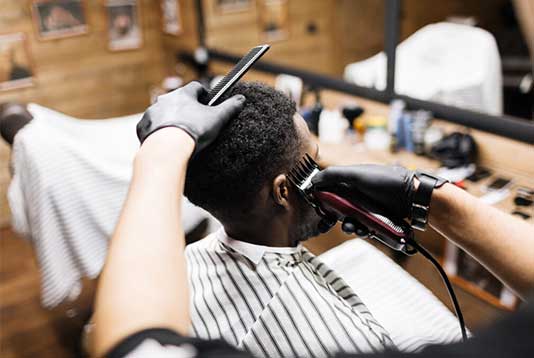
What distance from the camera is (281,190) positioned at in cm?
104

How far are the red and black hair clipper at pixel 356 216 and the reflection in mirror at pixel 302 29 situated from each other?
2.26 m

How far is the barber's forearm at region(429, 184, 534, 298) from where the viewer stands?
79 cm

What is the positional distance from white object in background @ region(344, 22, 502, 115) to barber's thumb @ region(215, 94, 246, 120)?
64.9 inches

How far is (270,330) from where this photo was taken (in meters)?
0.95

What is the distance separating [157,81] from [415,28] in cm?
211

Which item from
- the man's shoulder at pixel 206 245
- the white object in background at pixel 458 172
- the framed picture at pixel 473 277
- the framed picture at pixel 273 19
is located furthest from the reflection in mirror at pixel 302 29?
the man's shoulder at pixel 206 245

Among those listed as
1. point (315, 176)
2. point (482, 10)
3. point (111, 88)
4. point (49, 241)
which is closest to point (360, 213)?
point (315, 176)

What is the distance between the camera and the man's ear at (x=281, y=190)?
3.39 ft

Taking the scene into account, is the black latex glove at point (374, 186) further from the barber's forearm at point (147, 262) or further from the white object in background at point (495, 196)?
the white object in background at point (495, 196)

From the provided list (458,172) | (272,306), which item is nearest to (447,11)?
(458,172)

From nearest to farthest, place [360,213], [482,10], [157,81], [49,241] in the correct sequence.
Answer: [360,213]
[49,241]
[157,81]
[482,10]

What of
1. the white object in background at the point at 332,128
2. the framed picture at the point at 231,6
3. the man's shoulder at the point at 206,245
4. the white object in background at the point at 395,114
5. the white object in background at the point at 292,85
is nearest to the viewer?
the man's shoulder at the point at 206,245

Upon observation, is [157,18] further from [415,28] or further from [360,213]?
[360,213]

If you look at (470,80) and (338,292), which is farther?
(470,80)
